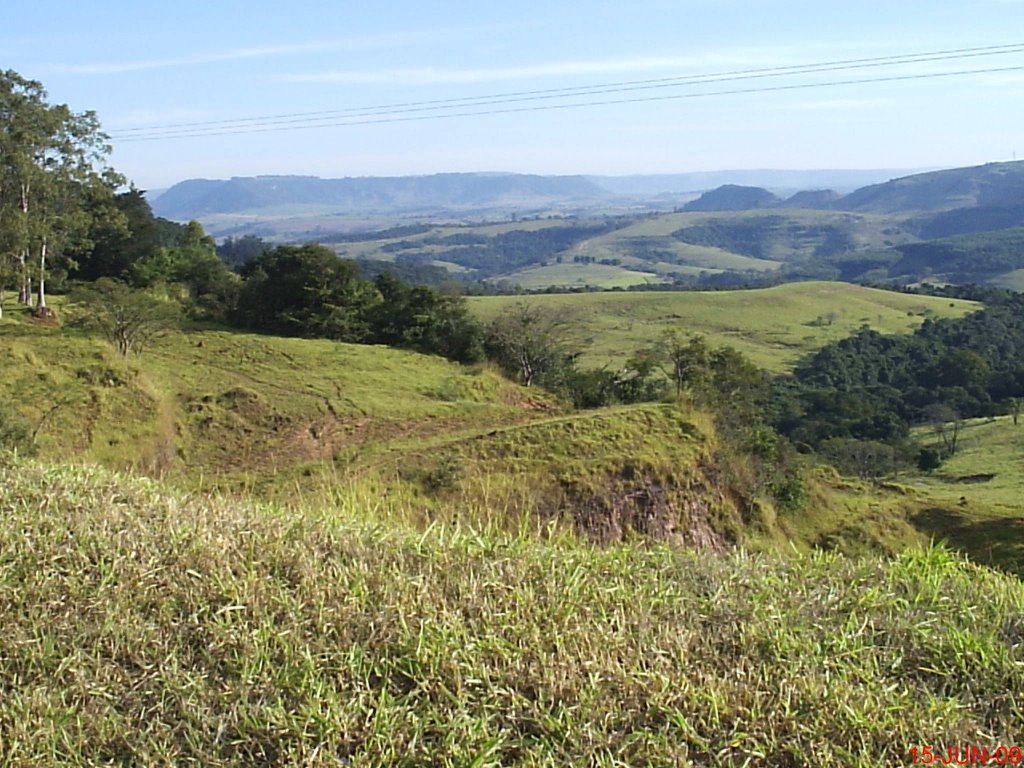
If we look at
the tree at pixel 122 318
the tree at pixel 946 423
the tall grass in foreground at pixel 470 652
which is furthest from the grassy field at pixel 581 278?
the tall grass in foreground at pixel 470 652

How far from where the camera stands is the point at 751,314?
97.9 metres

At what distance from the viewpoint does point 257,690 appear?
2463 mm

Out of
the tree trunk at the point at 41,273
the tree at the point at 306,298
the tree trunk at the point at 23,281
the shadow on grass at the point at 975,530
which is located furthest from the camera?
the tree at the point at 306,298

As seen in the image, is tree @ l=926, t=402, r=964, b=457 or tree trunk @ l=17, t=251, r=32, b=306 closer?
tree trunk @ l=17, t=251, r=32, b=306

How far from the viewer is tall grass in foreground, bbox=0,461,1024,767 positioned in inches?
90.2

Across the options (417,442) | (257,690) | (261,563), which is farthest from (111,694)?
(417,442)

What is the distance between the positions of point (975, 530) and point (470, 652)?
2223 centimetres

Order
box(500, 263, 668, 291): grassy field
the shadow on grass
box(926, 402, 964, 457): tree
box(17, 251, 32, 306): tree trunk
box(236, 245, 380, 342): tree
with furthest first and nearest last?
1. box(500, 263, 668, 291): grassy field
2. box(926, 402, 964, 457): tree
3. box(236, 245, 380, 342): tree
4. box(17, 251, 32, 306): tree trunk
5. the shadow on grass

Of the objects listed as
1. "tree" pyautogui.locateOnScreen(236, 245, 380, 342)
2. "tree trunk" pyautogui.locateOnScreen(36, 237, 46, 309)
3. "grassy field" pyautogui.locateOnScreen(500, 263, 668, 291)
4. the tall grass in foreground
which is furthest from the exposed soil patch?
"grassy field" pyautogui.locateOnScreen(500, 263, 668, 291)

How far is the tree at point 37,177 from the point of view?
67.4 ft

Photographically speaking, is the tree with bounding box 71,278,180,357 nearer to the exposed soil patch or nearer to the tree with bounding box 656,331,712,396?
the tree with bounding box 656,331,712,396

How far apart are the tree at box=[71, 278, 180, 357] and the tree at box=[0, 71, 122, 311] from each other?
198 centimetres
